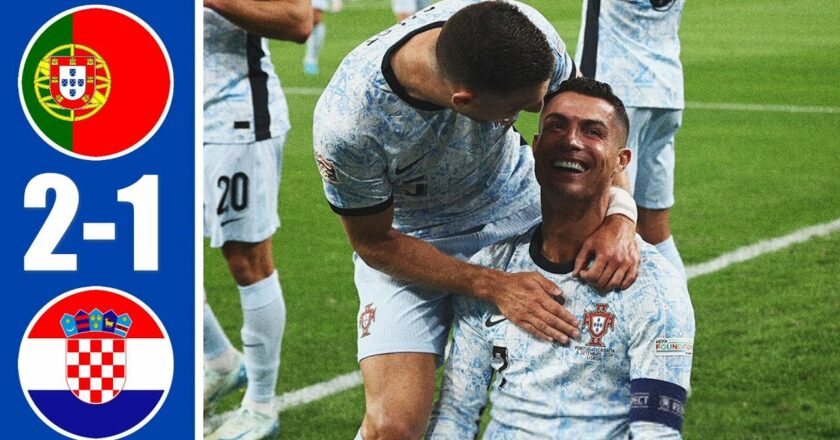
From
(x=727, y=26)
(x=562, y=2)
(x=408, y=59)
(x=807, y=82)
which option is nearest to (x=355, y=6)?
(x=562, y=2)

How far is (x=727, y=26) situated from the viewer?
61.0 ft

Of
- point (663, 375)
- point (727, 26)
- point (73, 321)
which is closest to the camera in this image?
point (663, 375)

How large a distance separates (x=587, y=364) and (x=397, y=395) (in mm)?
569

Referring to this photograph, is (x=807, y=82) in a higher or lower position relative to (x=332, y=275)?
higher

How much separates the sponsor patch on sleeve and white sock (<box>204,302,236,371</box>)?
85.2 inches

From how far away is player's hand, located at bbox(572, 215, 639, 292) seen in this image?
327 cm

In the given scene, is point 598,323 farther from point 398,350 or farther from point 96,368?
point 96,368

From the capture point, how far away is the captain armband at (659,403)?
3.09 metres

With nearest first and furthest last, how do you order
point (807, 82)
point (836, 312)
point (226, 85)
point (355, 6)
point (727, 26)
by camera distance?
point (226, 85) → point (836, 312) → point (807, 82) → point (727, 26) → point (355, 6)

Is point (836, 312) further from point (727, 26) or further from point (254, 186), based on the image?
point (727, 26)

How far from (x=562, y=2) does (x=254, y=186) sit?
18676 mm

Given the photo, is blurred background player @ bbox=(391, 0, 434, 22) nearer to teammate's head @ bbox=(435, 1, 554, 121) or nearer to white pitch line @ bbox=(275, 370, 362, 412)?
white pitch line @ bbox=(275, 370, 362, 412)

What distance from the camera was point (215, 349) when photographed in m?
4.97

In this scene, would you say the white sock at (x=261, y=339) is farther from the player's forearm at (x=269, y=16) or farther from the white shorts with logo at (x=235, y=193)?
the player's forearm at (x=269, y=16)
